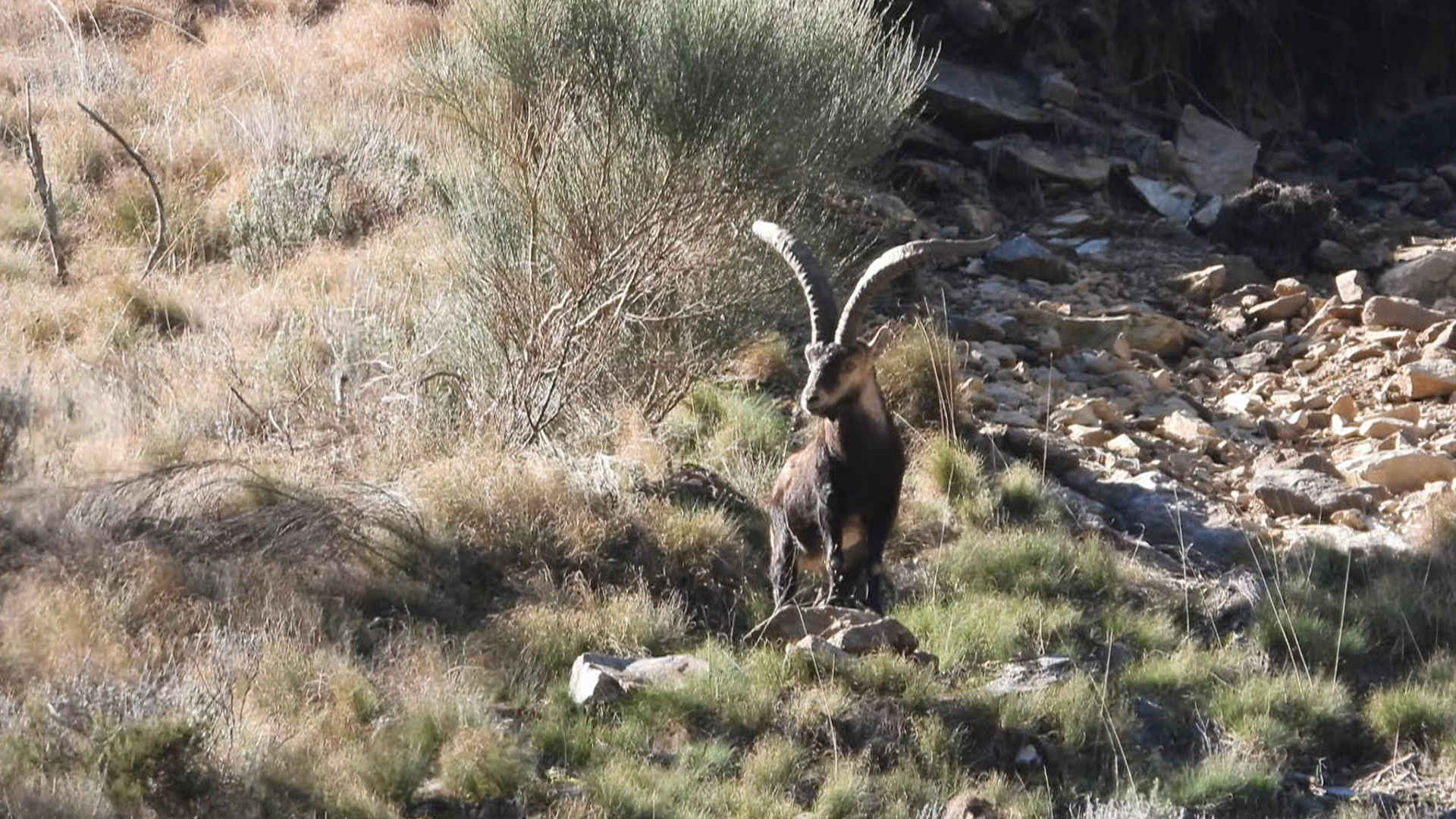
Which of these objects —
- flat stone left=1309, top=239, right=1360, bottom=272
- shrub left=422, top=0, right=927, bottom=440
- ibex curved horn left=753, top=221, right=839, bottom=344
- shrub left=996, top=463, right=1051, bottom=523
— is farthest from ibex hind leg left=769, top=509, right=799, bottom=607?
flat stone left=1309, top=239, right=1360, bottom=272

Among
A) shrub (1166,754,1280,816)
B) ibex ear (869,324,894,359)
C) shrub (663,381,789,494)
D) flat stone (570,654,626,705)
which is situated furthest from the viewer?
ibex ear (869,324,894,359)

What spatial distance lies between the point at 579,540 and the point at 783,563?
1061 millimetres

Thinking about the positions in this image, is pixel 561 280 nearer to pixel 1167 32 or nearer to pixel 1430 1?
pixel 1167 32

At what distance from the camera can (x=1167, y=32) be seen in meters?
17.3

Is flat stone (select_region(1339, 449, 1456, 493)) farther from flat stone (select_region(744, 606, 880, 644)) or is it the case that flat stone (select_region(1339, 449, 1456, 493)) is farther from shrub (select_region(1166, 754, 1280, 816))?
flat stone (select_region(744, 606, 880, 644))

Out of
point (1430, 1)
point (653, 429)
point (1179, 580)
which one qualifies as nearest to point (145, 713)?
point (653, 429)

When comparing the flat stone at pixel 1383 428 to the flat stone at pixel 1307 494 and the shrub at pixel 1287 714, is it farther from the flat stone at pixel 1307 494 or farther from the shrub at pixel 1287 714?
the shrub at pixel 1287 714

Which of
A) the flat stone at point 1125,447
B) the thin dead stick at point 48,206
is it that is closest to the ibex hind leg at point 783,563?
the flat stone at point 1125,447

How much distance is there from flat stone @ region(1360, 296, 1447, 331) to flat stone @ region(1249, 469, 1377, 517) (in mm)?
2701

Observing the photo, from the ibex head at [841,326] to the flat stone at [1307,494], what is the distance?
318cm

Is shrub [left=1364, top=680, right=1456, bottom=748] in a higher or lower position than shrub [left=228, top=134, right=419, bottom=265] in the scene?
higher

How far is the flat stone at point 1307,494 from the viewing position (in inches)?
385

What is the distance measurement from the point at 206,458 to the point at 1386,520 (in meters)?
6.35

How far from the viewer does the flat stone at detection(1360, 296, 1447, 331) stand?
1222 centimetres
